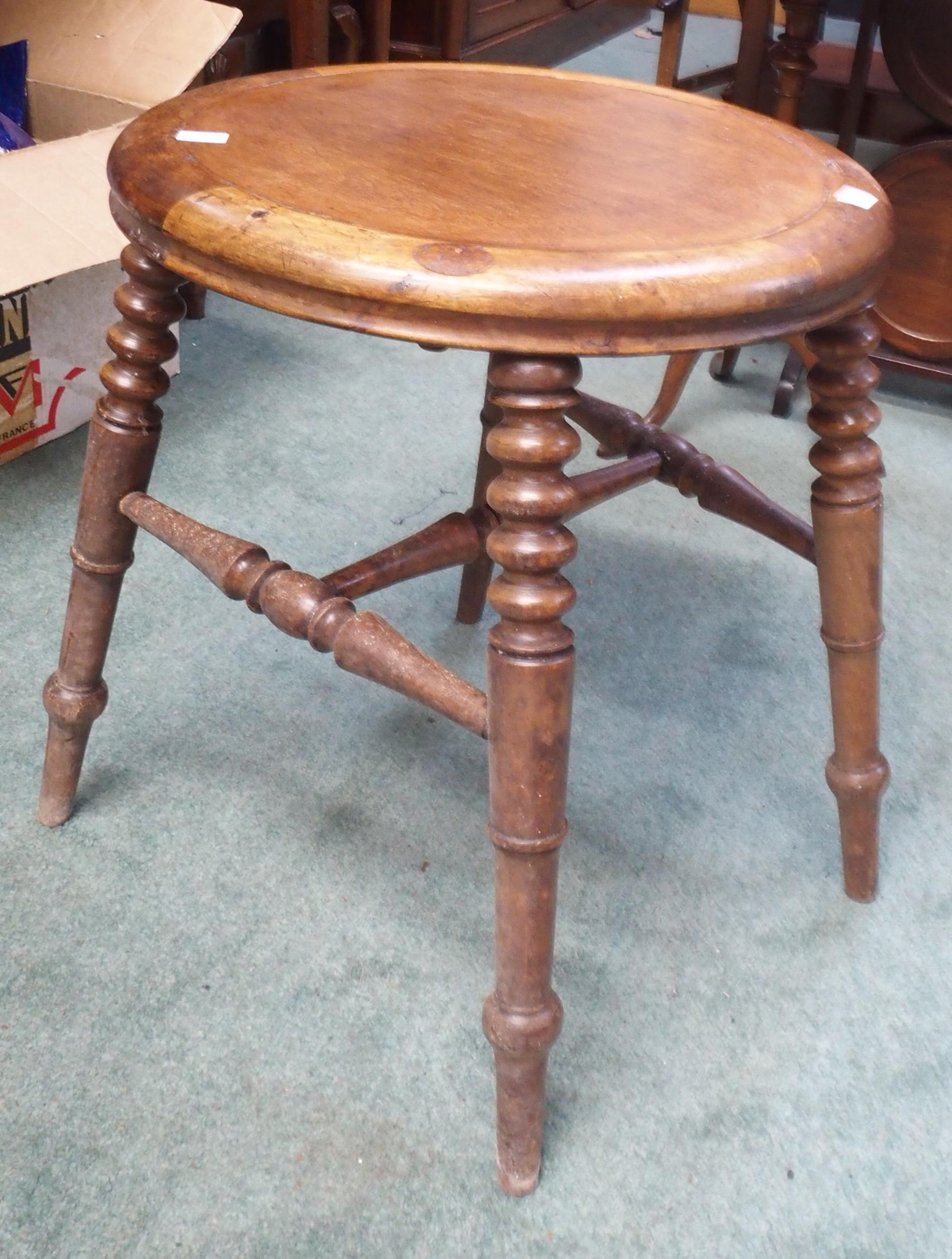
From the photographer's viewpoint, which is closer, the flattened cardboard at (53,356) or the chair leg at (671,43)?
the flattened cardboard at (53,356)

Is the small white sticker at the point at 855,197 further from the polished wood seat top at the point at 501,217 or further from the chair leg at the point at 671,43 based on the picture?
the chair leg at the point at 671,43

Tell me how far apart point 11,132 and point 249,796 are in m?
0.80

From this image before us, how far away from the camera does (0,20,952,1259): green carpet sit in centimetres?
66

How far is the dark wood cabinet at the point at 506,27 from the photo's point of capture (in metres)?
2.07

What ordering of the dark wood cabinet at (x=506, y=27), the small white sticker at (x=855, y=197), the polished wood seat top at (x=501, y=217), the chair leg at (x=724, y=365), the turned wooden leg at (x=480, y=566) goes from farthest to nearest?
the dark wood cabinet at (x=506, y=27) < the chair leg at (x=724, y=365) < the turned wooden leg at (x=480, y=566) < the small white sticker at (x=855, y=197) < the polished wood seat top at (x=501, y=217)

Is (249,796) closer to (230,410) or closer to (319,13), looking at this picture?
(230,410)

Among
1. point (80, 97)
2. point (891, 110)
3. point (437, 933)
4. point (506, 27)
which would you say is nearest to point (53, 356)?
point (80, 97)

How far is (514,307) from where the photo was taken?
0.51m

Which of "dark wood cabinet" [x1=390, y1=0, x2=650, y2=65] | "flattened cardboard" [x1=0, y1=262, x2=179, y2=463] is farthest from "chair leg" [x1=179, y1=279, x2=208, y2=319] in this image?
"dark wood cabinet" [x1=390, y1=0, x2=650, y2=65]

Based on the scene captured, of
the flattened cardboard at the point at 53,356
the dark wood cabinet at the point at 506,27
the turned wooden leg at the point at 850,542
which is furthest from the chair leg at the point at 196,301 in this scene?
the turned wooden leg at the point at 850,542

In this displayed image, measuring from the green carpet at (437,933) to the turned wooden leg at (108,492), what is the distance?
0.10m

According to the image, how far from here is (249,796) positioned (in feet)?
3.00

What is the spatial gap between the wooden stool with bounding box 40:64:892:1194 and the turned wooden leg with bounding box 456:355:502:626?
0.11 metres

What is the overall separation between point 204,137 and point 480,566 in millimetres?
481
